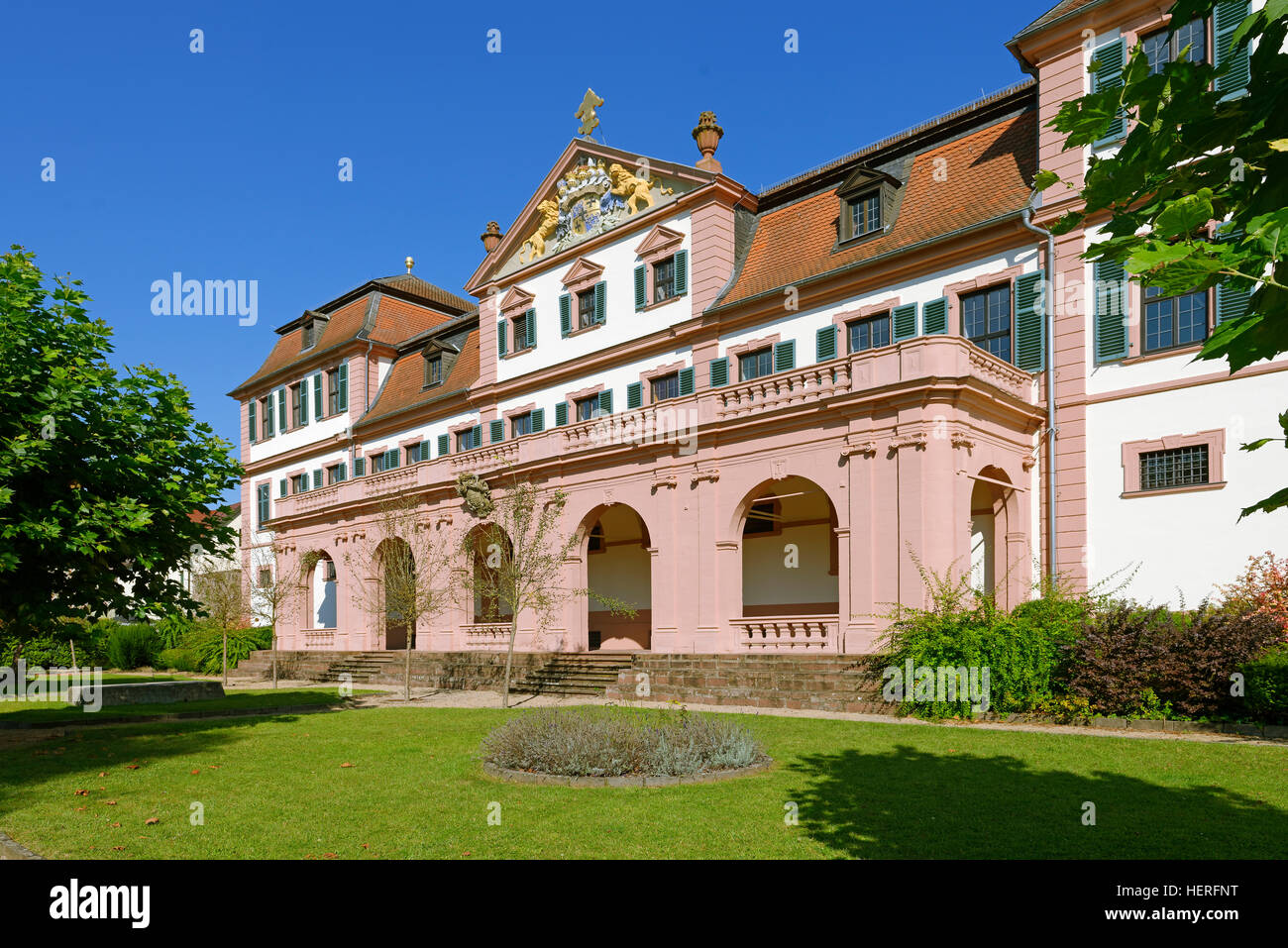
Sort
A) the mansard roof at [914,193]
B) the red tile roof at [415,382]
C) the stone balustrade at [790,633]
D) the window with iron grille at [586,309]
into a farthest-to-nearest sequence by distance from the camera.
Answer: the red tile roof at [415,382], the window with iron grille at [586,309], the mansard roof at [914,193], the stone balustrade at [790,633]

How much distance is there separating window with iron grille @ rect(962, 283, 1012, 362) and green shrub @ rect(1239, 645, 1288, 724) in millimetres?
8776

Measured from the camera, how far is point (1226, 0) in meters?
3.80

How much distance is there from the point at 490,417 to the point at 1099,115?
29.7 m

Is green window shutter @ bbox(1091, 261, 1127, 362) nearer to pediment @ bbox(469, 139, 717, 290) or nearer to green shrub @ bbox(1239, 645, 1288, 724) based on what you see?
green shrub @ bbox(1239, 645, 1288, 724)

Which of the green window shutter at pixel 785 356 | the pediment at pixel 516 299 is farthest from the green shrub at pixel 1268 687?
the pediment at pixel 516 299

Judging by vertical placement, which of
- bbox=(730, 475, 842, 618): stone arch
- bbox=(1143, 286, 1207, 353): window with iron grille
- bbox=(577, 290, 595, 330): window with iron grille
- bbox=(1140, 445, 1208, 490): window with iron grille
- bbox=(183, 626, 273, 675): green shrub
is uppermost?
bbox=(577, 290, 595, 330): window with iron grille

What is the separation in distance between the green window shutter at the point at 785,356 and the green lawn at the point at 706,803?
11959mm

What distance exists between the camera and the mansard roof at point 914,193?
21000mm

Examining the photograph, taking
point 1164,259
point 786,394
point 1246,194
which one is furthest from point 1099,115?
point 786,394

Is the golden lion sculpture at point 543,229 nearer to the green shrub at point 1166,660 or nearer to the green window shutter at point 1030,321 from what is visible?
the green window shutter at point 1030,321

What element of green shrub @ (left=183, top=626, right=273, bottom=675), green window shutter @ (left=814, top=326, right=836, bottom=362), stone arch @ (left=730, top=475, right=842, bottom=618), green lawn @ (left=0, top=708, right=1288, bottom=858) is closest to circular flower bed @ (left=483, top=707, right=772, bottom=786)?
green lawn @ (left=0, top=708, right=1288, bottom=858)

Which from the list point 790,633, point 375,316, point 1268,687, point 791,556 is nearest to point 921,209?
point 791,556

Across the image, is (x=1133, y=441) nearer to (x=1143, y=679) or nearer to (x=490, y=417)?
(x=1143, y=679)

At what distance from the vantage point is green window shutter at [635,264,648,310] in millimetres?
27484
